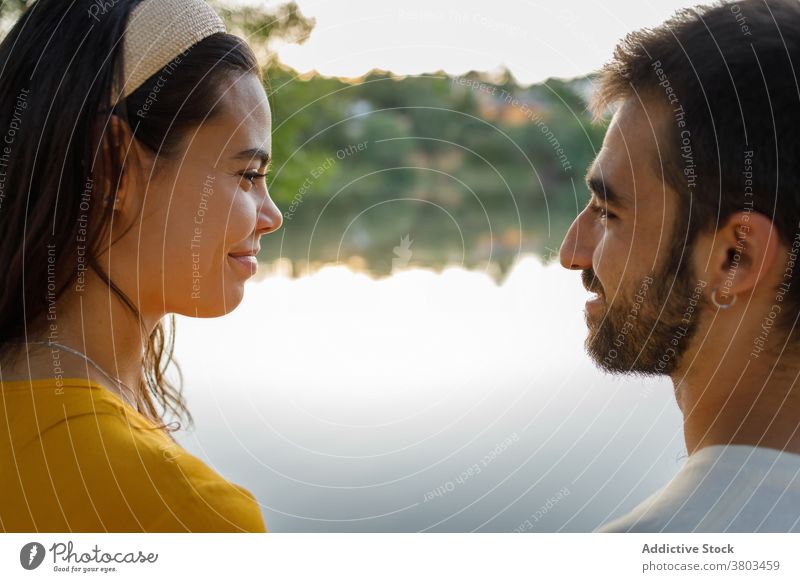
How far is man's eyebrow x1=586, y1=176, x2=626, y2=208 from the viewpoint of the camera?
134 cm

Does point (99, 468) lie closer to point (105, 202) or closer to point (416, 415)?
point (105, 202)

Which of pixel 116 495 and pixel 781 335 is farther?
pixel 781 335

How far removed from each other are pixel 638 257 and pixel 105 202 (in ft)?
2.41

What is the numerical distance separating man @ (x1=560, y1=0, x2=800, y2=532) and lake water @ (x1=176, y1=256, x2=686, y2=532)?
99 cm

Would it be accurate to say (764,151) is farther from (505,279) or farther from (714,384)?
(505,279)

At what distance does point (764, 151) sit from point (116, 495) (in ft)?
3.04

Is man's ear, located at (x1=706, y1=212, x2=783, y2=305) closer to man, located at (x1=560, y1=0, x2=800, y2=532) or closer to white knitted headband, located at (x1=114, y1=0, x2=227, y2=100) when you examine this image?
man, located at (x1=560, y1=0, x2=800, y2=532)

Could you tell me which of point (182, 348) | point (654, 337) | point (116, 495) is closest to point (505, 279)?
point (182, 348)

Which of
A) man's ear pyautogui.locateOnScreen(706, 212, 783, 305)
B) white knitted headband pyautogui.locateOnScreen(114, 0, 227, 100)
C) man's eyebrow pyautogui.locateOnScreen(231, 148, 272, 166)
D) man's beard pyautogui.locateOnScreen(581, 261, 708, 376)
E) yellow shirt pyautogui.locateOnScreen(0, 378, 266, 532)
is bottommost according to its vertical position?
yellow shirt pyautogui.locateOnScreen(0, 378, 266, 532)

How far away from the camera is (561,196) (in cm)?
987

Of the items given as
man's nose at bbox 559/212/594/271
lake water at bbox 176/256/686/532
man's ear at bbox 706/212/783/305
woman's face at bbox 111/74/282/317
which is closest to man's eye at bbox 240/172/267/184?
woman's face at bbox 111/74/282/317

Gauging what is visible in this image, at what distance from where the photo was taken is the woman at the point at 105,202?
1136mm

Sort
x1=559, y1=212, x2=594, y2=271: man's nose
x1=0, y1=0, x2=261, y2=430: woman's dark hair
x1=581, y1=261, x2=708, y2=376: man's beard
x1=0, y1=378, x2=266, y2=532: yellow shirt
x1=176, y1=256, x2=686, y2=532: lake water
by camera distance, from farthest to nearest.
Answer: x1=176, y1=256, x2=686, y2=532: lake water, x1=559, y1=212, x2=594, y2=271: man's nose, x1=581, y1=261, x2=708, y2=376: man's beard, x1=0, y1=0, x2=261, y2=430: woman's dark hair, x1=0, y1=378, x2=266, y2=532: yellow shirt

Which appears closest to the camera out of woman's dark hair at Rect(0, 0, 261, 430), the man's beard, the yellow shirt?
the yellow shirt
